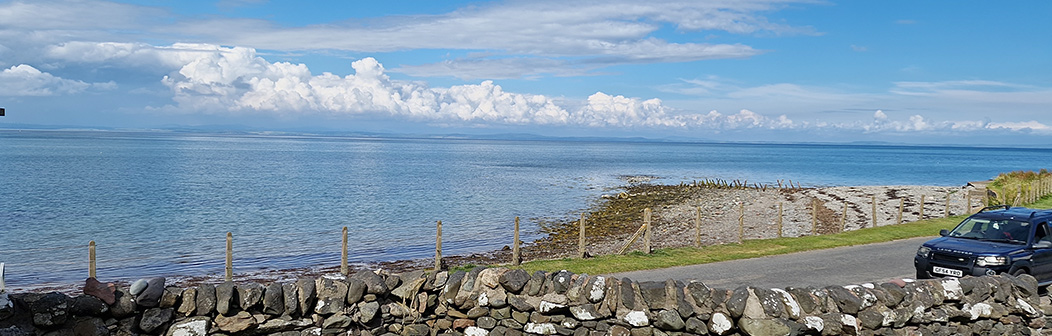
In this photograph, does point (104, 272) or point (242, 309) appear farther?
point (104, 272)

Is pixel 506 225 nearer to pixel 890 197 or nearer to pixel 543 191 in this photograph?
pixel 543 191

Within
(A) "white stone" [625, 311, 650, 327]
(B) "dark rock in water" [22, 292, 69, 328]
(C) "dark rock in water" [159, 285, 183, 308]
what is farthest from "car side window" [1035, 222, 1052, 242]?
(B) "dark rock in water" [22, 292, 69, 328]

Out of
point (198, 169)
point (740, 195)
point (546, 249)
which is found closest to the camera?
point (546, 249)

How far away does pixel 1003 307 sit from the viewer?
12.1 meters

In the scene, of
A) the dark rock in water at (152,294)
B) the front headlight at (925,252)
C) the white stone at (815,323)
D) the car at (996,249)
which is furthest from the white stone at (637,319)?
the front headlight at (925,252)

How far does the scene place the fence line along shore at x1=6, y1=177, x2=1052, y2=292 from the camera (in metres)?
28.8

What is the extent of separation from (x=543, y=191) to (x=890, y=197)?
2805 centimetres

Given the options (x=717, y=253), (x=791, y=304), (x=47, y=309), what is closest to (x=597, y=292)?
(x=791, y=304)

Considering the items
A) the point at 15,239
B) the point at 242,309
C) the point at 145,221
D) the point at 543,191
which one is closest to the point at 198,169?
the point at 543,191

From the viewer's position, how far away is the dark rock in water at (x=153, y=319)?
888cm

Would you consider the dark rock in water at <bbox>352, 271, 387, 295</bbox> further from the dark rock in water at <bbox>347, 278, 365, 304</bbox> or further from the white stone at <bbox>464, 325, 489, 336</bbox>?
the white stone at <bbox>464, 325, 489, 336</bbox>

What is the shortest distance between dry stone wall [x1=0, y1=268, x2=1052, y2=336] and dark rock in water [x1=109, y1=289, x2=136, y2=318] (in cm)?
1

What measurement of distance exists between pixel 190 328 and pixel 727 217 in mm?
41092

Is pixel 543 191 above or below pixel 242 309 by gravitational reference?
below
